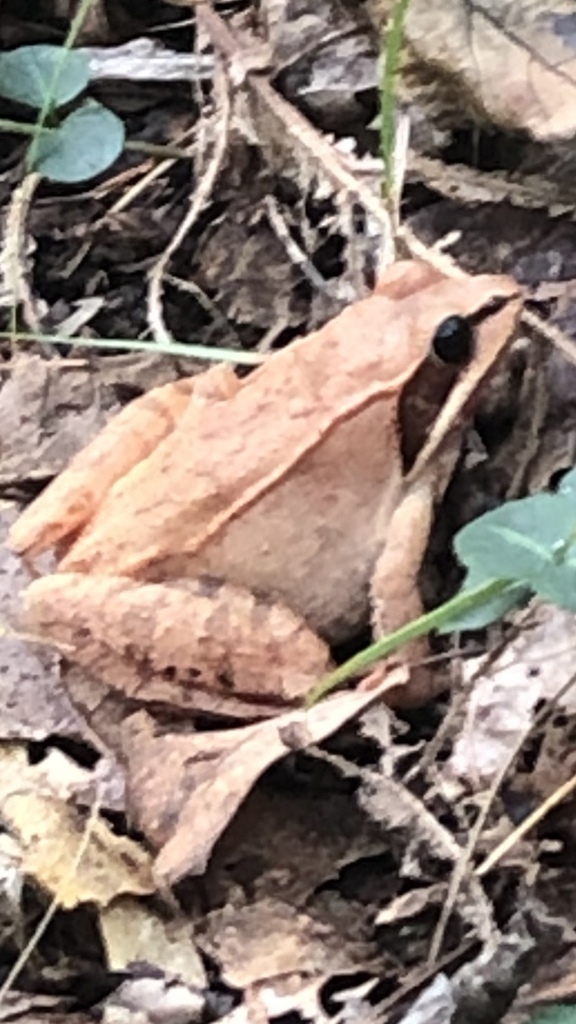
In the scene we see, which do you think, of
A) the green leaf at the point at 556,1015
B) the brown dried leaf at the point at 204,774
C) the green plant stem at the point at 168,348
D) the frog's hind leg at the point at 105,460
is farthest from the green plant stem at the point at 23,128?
the green leaf at the point at 556,1015

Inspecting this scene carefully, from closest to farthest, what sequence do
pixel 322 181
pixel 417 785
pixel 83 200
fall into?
pixel 417 785 → pixel 322 181 → pixel 83 200

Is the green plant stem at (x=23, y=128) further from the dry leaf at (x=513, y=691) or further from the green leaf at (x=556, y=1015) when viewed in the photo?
the green leaf at (x=556, y=1015)

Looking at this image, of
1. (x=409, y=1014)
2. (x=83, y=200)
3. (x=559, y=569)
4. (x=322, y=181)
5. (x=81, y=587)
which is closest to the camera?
(x=559, y=569)

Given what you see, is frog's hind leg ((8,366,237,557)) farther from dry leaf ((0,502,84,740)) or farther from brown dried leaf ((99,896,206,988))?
brown dried leaf ((99,896,206,988))

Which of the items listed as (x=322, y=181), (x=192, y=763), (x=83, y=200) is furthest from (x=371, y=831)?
(x=83, y=200)

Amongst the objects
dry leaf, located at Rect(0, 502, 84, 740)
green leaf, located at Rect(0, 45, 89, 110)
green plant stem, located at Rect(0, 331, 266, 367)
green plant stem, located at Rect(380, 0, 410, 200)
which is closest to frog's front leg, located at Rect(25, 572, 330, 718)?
dry leaf, located at Rect(0, 502, 84, 740)

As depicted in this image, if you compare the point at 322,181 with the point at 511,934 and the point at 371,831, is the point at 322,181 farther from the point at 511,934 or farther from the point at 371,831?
the point at 511,934

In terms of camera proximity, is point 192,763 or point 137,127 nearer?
point 192,763
